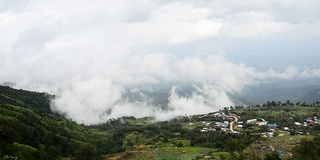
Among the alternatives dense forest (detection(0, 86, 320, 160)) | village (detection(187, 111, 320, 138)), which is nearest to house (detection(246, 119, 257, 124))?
village (detection(187, 111, 320, 138))

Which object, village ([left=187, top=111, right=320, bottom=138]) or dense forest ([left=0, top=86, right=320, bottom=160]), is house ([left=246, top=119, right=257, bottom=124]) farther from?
dense forest ([left=0, top=86, right=320, bottom=160])

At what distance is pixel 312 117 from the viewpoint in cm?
16450

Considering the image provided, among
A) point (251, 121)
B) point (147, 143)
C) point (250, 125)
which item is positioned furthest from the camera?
point (251, 121)

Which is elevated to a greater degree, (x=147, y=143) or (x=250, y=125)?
(x=250, y=125)

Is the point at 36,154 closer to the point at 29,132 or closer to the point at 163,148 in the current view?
the point at 29,132

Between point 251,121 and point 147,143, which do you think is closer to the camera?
point 147,143

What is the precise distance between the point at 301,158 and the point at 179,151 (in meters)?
52.6

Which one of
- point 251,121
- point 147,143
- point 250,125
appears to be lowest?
point 147,143

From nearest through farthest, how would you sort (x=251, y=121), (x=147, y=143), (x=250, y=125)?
1. (x=147, y=143)
2. (x=250, y=125)
3. (x=251, y=121)

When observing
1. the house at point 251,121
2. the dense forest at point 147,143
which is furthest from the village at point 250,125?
the dense forest at point 147,143

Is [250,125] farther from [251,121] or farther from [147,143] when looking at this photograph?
[147,143]

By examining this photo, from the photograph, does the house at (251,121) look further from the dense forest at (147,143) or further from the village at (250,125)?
the dense forest at (147,143)

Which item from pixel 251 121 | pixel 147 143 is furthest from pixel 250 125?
pixel 147 143

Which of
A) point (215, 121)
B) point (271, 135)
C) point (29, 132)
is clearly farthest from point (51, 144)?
point (215, 121)
